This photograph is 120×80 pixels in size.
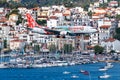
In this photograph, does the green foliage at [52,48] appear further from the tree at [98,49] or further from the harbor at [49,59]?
the tree at [98,49]

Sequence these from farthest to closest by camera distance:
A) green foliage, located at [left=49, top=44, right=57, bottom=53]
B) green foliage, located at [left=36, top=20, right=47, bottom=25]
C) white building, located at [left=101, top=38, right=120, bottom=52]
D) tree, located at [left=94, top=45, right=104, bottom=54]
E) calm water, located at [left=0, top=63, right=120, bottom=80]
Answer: green foliage, located at [left=36, top=20, right=47, bottom=25] < white building, located at [left=101, top=38, right=120, bottom=52] < green foliage, located at [left=49, top=44, right=57, bottom=53] < tree, located at [left=94, top=45, right=104, bottom=54] < calm water, located at [left=0, top=63, right=120, bottom=80]

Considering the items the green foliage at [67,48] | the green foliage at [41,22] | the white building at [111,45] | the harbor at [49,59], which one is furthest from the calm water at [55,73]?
the green foliage at [41,22]

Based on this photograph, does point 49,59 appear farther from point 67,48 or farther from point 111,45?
point 111,45

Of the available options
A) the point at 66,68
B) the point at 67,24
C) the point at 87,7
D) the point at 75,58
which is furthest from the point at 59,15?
the point at 66,68

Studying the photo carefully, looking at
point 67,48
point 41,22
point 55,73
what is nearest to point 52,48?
point 67,48

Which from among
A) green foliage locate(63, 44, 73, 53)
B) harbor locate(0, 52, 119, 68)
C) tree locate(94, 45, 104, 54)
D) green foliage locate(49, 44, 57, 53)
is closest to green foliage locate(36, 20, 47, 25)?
green foliage locate(49, 44, 57, 53)

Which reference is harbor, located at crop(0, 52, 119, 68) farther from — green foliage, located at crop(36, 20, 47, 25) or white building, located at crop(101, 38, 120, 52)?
green foliage, located at crop(36, 20, 47, 25)

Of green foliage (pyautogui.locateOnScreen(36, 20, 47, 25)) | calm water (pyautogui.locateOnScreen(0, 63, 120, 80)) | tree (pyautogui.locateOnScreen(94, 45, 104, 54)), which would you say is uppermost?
green foliage (pyautogui.locateOnScreen(36, 20, 47, 25))

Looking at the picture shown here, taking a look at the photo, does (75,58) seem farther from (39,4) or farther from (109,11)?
(39,4)
